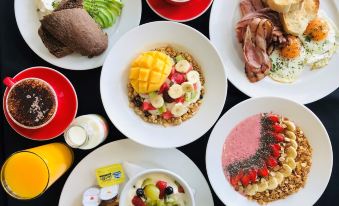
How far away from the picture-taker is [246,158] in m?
2.01

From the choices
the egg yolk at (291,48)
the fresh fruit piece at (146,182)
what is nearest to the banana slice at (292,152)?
the egg yolk at (291,48)

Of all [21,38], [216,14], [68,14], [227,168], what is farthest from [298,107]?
[21,38]

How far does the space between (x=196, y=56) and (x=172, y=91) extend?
0.19 metres

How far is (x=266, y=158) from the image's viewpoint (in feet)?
6.61

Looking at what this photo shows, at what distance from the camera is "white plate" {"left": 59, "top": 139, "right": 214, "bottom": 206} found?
1943mm

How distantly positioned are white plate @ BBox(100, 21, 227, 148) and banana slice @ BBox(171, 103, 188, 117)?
0.16ft

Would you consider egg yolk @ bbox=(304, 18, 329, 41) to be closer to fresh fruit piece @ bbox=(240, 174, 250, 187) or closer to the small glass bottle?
fresh fruit piece @ bbox=(240, 174, 250, 187)

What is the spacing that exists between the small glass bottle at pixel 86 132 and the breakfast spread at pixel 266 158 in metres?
0.51

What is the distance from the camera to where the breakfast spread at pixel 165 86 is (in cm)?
184

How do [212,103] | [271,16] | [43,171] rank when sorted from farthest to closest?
[271,16] < [212,103] < [43,171]

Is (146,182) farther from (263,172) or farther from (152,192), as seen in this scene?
(263,172)

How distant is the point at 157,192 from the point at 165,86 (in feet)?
1.35

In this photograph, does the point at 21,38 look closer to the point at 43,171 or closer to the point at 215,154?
the point at 43,171

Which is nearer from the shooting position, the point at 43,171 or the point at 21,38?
the point at 43,171
